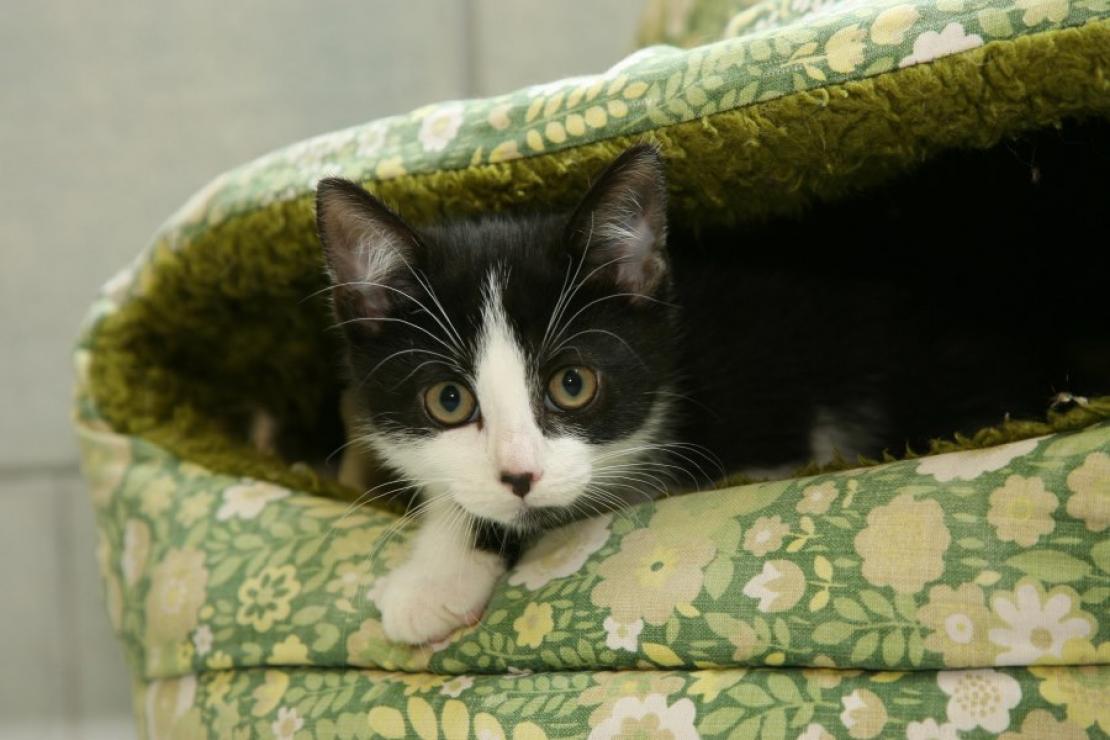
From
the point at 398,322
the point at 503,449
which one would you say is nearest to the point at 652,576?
the point at 503,449

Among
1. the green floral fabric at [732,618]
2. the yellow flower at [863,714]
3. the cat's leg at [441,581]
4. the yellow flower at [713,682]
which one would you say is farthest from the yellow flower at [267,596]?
the yellow flower at [863,714]

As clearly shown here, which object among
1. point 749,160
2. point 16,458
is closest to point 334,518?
point 749,160

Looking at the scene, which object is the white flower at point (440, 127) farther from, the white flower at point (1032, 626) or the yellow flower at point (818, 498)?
the white flower at point (1032, 626)

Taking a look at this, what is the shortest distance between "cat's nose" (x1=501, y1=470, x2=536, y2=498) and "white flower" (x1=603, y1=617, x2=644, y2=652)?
0.13 metres

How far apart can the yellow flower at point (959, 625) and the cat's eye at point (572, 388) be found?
0.36 metres

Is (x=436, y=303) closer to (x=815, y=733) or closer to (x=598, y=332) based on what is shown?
(x=598, y=332)

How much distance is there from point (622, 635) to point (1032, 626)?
311 millimetres

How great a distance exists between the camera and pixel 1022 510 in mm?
743

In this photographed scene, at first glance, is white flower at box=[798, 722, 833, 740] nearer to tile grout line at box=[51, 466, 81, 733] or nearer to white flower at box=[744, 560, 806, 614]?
white flower at box=[744, 560, 806, 614]

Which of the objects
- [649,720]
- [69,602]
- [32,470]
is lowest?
[69,602]

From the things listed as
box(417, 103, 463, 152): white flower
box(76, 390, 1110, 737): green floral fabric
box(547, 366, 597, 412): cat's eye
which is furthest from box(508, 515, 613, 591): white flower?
box(417, 103, 463, 152): white flower

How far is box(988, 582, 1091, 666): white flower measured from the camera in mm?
708

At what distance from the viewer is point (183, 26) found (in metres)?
1.81

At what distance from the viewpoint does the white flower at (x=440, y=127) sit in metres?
1.10
